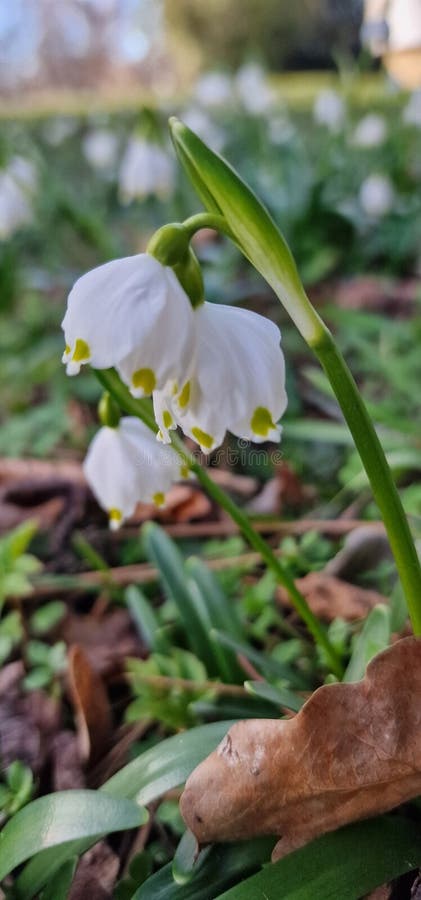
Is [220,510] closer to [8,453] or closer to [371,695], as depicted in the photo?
[8,453]

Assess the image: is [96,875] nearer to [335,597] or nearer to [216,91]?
[335,597]

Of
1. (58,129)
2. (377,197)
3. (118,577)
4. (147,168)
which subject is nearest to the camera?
(118,577)

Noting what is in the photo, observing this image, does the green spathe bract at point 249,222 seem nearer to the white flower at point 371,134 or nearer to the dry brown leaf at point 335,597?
the dry brown leaf at point 335,597

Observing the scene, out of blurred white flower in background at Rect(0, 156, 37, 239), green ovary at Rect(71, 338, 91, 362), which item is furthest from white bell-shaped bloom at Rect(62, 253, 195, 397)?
blurred white flower in background at Rect(0, 156, 37, 239)

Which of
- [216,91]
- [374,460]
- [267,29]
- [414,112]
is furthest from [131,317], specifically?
[267,29]

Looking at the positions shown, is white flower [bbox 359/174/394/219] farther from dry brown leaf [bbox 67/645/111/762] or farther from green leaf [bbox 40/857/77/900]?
green leaf [bbox 40/857/77/900]

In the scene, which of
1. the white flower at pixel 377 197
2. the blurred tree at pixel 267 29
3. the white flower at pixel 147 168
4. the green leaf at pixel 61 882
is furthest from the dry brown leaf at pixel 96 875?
the blurred tree at pixel 267 29
